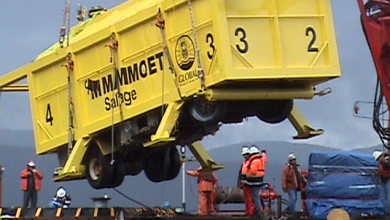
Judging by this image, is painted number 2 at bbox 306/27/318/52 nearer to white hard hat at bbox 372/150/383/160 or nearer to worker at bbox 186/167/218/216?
white hard hat at bbox 372/150/383/160

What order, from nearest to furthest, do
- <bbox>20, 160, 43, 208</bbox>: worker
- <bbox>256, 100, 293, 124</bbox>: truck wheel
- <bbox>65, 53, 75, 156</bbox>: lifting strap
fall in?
<bbox>256, 100, 293, 124</bbox>: truck wheel, <bbox>65, 53, 75, 156</bbox>: lifting strap, <bbox>20, 160, 43, 208</bbox>: worker

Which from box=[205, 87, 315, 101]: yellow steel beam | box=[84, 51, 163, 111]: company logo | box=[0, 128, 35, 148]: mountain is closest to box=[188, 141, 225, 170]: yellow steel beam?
box=[84, 51, 163, 111]: company logo

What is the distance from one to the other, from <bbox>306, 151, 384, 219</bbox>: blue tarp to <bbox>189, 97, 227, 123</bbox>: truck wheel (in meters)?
1.57

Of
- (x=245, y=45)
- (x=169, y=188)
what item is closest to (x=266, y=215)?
(x=245, y=45)

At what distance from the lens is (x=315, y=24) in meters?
18.8

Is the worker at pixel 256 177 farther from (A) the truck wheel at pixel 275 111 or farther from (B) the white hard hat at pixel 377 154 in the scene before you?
(B) the white hard hat at pixel 377 154

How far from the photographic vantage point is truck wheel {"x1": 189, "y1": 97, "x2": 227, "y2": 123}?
19125mm

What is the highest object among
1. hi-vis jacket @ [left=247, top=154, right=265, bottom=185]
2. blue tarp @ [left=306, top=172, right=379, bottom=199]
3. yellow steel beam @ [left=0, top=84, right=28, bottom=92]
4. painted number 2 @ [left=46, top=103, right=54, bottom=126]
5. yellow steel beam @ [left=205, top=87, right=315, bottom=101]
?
yellow steel beam @ [left=0, top=84, right=28, bottom=92]

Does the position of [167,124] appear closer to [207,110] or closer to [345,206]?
[207,110]

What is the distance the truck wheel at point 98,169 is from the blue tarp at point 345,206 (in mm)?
3938

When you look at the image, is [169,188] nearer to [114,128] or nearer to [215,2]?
[114,128]

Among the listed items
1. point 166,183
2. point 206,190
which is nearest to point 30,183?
point 206,190

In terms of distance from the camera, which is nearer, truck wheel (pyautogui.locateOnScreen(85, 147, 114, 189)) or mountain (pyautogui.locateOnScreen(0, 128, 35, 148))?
truck wheel (pyautogui.locateOnScreen(85, 147, 114, 189))

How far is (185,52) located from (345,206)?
10.7 ft
